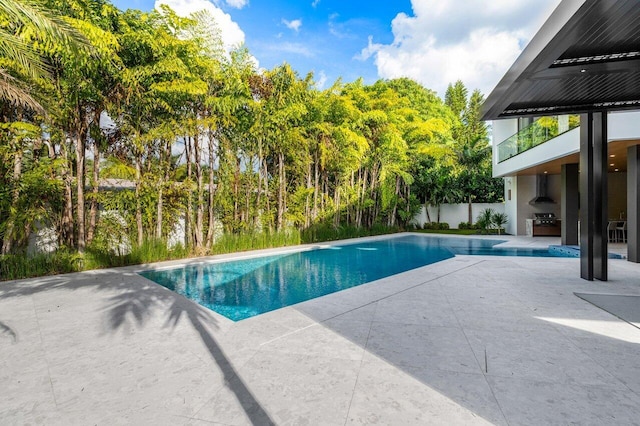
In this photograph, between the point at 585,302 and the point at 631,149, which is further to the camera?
the point at 631,149

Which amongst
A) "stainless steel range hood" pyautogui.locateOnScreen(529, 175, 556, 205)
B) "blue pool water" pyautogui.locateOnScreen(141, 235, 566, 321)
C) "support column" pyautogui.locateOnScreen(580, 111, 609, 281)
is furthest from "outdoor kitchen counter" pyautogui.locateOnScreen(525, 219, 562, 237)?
"support column" pyautogui.locateOnScreen(580, 111, 609, 281)

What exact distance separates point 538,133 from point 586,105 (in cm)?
581

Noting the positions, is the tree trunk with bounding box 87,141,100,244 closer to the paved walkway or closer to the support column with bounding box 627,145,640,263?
the paved walkway

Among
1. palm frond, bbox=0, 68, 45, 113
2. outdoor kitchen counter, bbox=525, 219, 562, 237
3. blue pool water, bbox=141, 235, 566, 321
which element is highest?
palm frond, bbox=0, 68, 45, 113

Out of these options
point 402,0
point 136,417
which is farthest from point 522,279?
point 402,0

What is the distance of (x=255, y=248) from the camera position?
9875 millimetres

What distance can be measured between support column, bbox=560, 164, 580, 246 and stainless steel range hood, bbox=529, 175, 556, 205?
12.8 feet

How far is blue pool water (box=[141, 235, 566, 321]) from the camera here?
4840mm

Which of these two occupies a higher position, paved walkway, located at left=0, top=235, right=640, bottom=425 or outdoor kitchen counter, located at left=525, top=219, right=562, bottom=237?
outdoor kitchen counter, located at left=525, top=219, right=562, bottom=237

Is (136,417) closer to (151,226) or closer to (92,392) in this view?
(92,392)

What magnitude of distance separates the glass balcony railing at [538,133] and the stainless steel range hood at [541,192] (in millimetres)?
1921

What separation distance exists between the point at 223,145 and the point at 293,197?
342cm

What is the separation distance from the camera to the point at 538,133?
10.1 m

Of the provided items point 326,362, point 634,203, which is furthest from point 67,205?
point 634,203
